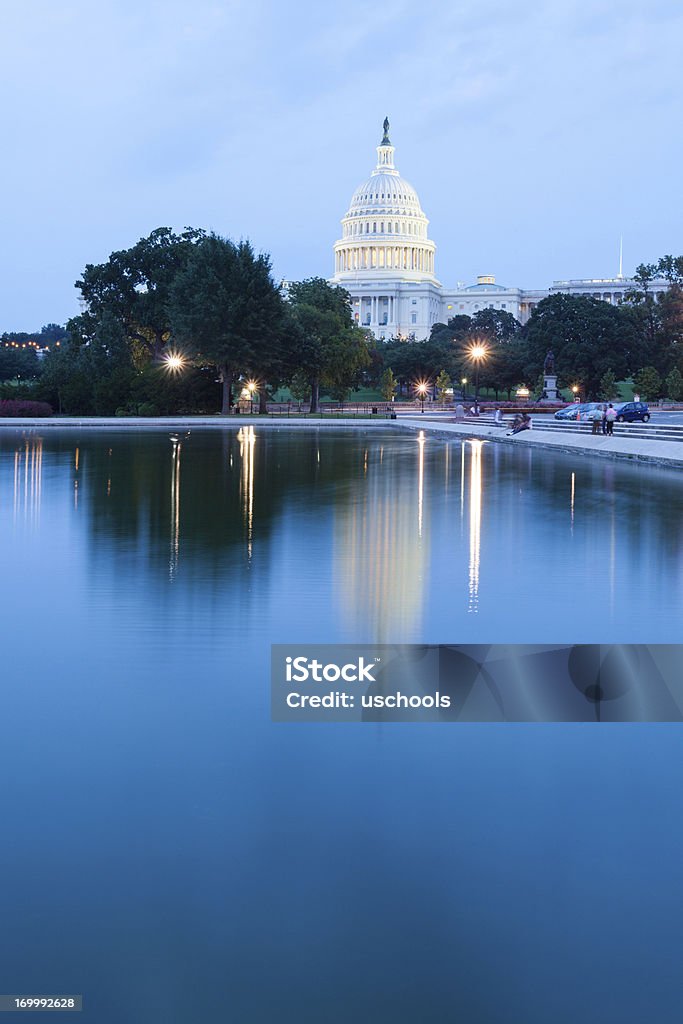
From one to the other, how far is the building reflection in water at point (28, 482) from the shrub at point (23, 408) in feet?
137

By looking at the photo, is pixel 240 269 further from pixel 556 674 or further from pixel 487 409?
pixel 556 674

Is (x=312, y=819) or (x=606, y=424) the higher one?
(x=606, y=424)

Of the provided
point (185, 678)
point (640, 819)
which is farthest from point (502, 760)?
point (185, 678)

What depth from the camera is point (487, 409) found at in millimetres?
93562

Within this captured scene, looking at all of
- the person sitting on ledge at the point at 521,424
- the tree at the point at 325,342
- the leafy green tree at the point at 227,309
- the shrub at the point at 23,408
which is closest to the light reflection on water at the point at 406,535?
the person sitting on ledge at the point at 521,424

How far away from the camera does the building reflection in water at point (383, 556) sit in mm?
10562

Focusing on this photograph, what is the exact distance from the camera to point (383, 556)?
14.7 metres

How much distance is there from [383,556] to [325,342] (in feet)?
279

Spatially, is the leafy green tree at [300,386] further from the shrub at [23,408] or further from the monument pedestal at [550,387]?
the shrub at [23,408]

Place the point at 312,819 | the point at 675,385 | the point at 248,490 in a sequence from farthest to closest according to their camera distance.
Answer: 1. the point at 675,385
2. the point at 248,490
3. the point at 312,819

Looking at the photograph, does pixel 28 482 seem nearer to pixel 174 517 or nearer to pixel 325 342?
pixel 174 517

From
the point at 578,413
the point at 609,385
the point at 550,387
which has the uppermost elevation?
the point at 609,385

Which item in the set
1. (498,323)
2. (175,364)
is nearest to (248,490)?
(175,364)

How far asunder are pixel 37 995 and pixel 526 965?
5.64ft
